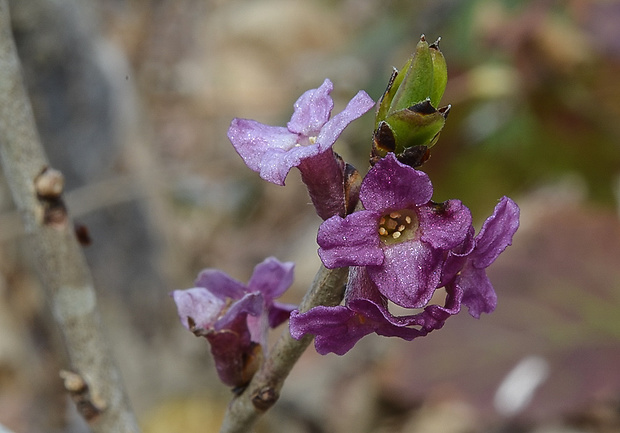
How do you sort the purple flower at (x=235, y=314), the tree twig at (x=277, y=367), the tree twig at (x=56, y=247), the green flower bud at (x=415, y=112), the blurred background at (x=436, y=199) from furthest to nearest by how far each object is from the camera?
the blurred background at (x=436, y=199), the tree twig at (x=56, y=247), the purple flower at (x=235, y=314), the tree twig at (x=277, y=367), the green flower bud at (x=415, y=112)

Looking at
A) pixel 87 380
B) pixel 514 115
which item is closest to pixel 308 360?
pixel 514 115

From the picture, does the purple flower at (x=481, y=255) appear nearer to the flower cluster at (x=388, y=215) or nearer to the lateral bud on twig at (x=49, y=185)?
the flower cluster at (x=388, y=215)

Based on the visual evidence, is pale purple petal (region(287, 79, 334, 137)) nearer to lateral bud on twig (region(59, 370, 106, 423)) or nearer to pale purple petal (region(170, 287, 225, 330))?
pale purple petal (region(170, 287, 225, 330))

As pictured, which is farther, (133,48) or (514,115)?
(133,48)

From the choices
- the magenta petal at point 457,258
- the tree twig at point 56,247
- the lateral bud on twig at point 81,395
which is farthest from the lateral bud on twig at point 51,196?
the magenta petal at point 457,258

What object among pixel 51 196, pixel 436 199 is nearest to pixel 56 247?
pixel 51 196

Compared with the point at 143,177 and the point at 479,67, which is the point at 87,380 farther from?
the point at 479,67
